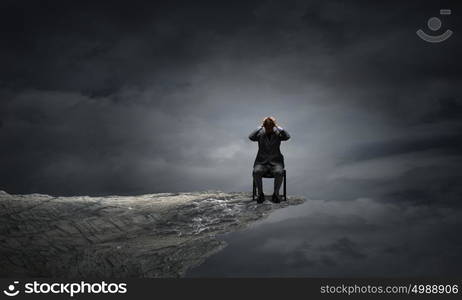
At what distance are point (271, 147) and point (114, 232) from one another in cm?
541

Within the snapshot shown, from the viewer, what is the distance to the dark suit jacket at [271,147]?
48.4ft

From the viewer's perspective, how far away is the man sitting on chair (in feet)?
47.7

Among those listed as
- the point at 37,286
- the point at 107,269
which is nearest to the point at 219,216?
the point at 107,269

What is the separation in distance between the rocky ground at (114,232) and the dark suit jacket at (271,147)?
1.37 meters

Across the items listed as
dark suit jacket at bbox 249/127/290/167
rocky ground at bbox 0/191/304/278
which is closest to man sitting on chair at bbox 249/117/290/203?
dark suit jacket at bbox 249/127/290/167

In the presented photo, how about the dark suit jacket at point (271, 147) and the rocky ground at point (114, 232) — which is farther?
the dark suit jacket at point (271, 147)

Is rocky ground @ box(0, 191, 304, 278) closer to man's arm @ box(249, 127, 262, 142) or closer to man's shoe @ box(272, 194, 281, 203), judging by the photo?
man's shoe @ box(272, 194, 281, 203)

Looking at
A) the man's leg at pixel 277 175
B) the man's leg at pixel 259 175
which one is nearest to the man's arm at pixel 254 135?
the man's leg at pixel 259 175

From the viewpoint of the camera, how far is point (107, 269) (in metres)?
10.9

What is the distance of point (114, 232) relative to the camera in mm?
13352

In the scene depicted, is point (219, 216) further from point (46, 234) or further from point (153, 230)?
point (46, 234)

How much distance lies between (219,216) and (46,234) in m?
4.82

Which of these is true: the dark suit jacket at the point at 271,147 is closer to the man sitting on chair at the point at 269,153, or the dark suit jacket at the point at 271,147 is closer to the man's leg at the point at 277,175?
the man sitting on chair at the point at 269,153

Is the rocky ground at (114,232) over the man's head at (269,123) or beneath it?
beneath
